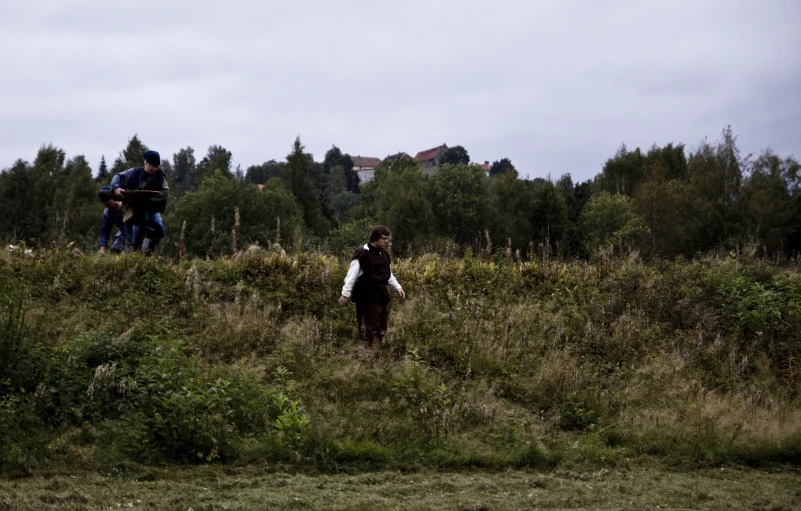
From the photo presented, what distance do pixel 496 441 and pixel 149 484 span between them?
3.39m

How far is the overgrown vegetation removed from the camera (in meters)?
6.75

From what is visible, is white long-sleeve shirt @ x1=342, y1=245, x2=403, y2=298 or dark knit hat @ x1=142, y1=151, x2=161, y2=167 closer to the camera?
white long-sleeve shirt @ x1=342, y1=245, x2=403, y2=298

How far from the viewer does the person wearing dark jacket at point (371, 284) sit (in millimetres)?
9078

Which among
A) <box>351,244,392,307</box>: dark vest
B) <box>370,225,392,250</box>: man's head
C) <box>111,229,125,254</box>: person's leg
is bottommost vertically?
<box>351,244,392,307</box>: dark vest

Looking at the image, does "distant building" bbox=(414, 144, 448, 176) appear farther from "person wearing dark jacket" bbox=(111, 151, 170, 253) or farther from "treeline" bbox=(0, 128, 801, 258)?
"person wearing dark jacket" bbox=(111, 151, 170, 253)

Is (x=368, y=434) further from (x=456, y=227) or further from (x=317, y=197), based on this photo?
(x=317, y=197)

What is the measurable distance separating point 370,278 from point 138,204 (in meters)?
4.33

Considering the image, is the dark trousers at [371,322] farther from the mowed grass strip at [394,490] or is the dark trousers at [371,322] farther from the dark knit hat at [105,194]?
the dark knit hat at [105,194]

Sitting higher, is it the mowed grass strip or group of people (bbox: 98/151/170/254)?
Result: group of people (bbox: 98/151/170/254)

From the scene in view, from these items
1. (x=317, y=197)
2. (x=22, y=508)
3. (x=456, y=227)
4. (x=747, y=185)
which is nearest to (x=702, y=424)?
(x=22, y=508)

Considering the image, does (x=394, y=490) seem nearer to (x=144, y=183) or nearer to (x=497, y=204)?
(x=144, y=183)

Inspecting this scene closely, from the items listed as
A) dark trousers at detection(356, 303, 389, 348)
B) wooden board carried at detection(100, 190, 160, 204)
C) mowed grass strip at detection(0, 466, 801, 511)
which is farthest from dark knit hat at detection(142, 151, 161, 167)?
mowed grass strip at detection(0, 466, 801, 511)

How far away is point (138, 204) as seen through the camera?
1122cm

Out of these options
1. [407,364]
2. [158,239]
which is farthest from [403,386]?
[158,239]
